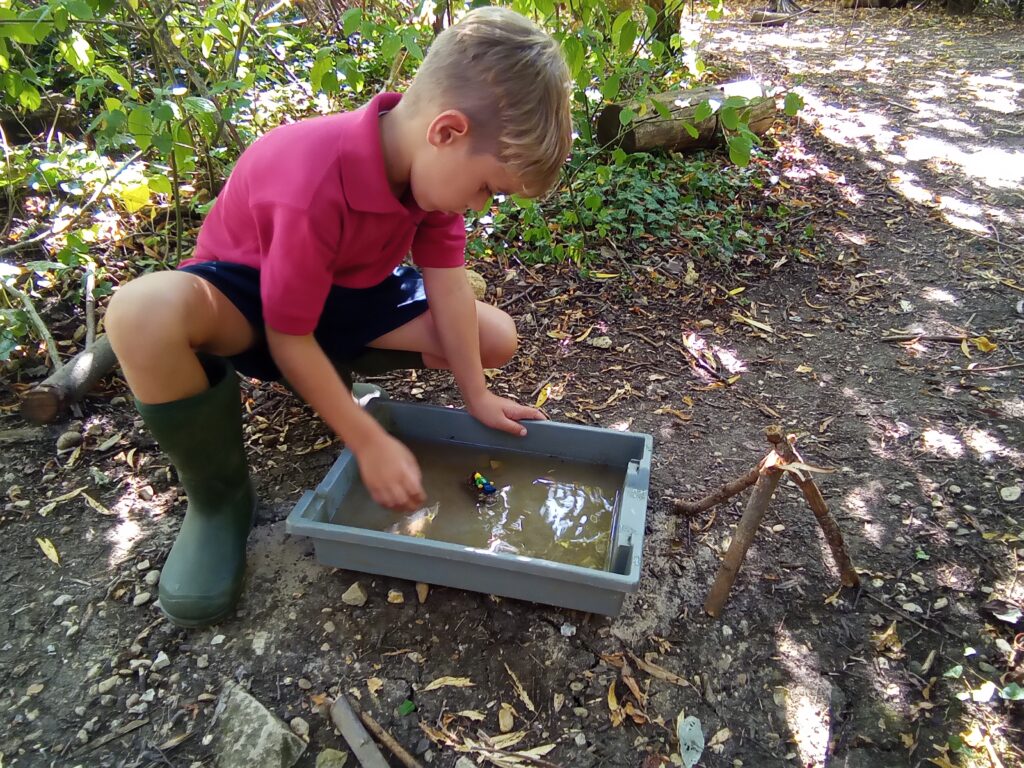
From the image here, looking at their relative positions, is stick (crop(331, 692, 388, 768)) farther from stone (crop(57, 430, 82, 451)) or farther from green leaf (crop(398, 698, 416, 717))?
stone (crop(57, 430, 82, 451))

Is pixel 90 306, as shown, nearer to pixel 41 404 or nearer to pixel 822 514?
pixel 41 404

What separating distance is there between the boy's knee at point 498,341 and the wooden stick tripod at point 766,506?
676 mm

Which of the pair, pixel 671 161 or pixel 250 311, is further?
pixel 671 161

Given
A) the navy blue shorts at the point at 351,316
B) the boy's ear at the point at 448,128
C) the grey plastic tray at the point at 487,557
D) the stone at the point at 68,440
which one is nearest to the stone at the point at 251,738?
the grey plastic tray at the point at 487,557

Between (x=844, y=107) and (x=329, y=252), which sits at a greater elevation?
(x=329, y=252)

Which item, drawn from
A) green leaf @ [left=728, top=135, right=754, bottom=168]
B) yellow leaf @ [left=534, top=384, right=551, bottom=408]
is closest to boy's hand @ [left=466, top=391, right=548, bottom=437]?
yellow leaf @ [left=534, top=384, right=551, bottom=408]

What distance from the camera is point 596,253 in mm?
2912

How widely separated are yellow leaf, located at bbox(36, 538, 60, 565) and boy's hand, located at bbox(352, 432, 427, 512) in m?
0.89

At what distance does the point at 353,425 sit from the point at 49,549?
0.93m

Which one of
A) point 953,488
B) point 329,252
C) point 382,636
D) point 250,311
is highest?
point 329,252

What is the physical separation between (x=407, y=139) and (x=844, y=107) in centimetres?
480

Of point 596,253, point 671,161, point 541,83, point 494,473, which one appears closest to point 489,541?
point 494,473

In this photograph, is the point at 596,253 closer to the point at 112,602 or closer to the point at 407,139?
the point at 407,139

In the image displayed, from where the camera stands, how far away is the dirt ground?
1.32m
